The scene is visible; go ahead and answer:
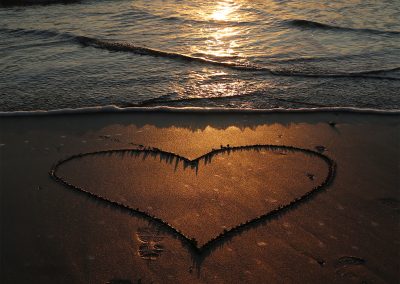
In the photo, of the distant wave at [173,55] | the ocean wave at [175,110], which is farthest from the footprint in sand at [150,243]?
the distant wave at [173,55]

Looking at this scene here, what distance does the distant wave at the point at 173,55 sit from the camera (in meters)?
6.83

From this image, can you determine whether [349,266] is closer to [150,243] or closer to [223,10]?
[150,243]

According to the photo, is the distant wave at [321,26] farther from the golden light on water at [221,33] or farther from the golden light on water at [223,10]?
the golden light on water at [223,10]

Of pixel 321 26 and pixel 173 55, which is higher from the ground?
pixel 321 26

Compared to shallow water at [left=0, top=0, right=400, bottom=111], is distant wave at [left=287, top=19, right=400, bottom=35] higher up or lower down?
higher up

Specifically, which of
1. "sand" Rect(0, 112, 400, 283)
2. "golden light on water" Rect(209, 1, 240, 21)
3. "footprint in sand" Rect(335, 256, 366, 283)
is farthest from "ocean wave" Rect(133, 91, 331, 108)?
"golden light on water" Rect(209, 1, 240, 21)

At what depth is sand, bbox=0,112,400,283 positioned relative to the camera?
120 inches

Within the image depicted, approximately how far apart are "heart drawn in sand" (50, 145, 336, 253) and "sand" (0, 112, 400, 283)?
0.04 feet

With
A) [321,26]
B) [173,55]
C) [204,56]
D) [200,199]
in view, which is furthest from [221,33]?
[200,199]

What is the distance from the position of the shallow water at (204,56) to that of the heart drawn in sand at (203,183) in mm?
1480

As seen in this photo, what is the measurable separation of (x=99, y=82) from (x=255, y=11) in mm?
6107

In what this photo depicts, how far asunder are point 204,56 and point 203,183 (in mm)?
4337

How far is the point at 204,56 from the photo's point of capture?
789 cm

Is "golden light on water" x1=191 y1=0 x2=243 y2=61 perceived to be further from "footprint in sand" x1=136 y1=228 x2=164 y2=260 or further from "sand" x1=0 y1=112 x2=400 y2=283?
"footprint in sand" x1=136 y1=228 x2=164 y2=260
